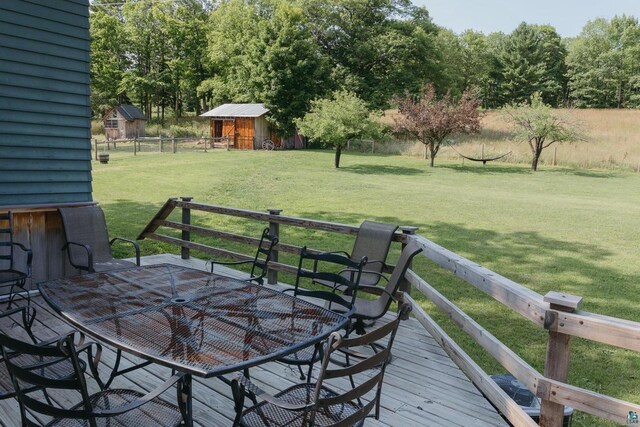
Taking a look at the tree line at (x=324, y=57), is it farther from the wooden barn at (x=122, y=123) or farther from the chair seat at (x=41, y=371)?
the chair seat at (x=41, y=371)

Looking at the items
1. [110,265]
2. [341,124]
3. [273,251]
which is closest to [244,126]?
[341,124]

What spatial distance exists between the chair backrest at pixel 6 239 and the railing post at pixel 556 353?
4408mm

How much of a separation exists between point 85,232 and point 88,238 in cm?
7

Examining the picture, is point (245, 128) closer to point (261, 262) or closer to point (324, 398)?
point (261, 262)

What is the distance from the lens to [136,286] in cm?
320

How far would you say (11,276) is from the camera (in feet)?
13.8

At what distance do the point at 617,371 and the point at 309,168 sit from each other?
17.0 m

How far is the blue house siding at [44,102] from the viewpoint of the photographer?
4418 mm

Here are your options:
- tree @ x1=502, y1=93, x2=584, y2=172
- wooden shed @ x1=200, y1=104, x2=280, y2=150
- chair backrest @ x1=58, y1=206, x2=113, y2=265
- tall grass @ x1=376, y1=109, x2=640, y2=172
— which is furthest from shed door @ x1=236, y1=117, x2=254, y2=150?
chair backrest @ x1=58, y1=206, x2=113, y2=265

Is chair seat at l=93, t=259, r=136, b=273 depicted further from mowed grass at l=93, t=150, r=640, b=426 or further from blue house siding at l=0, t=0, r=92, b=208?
mowed grass at l=93, t=150, r=640, b=426

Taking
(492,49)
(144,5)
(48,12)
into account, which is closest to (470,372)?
(48,12)

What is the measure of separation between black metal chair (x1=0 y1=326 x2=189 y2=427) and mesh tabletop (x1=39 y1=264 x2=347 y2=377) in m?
0.16

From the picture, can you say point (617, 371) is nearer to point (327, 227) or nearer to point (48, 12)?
point (327, 227)

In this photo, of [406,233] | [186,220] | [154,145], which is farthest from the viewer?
[154,145]
